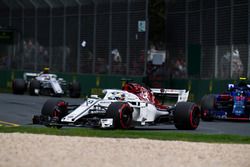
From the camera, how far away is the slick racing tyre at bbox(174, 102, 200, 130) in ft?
65.7

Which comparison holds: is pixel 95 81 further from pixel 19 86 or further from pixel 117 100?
pixel 117 100

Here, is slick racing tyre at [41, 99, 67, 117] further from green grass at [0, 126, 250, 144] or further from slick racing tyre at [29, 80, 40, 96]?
slick racing tyre at [29, 80, 40, 96]

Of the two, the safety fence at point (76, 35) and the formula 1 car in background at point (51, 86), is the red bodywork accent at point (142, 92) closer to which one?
the formula 1 car in background at point (51, 86)

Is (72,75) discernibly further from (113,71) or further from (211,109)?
Result: (211,109)

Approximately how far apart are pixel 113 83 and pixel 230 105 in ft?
45.4

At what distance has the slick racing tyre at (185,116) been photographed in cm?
2003

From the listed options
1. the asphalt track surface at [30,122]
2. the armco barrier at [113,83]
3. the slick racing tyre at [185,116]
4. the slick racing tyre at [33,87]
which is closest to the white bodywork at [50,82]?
the slick racing tyre at [33,87]

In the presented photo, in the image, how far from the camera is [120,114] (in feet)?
61.8

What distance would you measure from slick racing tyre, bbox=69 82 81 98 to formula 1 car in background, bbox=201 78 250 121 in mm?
12842

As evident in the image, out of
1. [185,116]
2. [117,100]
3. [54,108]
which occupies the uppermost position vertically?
[117,100]

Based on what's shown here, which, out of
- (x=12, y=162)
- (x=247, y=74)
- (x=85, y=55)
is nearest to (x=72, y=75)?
(x=85, y=55)

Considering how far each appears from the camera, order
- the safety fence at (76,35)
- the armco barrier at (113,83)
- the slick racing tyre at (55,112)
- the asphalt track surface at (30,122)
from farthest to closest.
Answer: the safety fence at (76,35), the armco barrier at (113,83), the asphalt track surface at (30,122), the slick racing tyre at (55,112)

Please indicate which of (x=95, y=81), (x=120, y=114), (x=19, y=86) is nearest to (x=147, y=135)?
(x=120, y=114)

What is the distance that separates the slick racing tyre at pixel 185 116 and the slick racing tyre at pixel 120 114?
1452mm
